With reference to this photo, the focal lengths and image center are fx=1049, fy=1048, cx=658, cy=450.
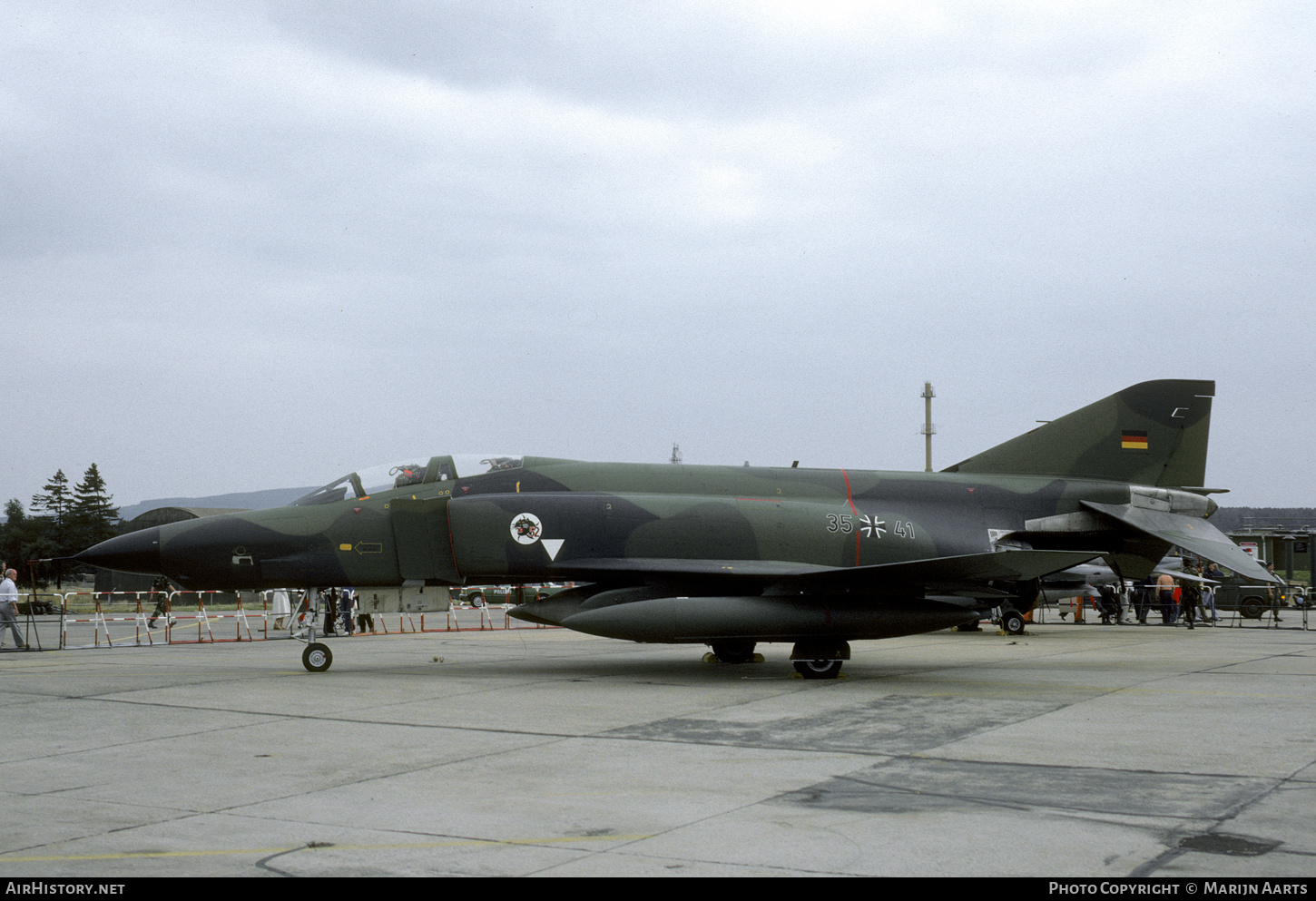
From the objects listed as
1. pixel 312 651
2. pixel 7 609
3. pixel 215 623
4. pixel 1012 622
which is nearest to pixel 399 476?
pixel 312 651

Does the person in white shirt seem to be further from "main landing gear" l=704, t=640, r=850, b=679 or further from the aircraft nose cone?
"main landing gear" l=704, t=640, r=850, b=679

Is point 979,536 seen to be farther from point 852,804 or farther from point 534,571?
point 852,804

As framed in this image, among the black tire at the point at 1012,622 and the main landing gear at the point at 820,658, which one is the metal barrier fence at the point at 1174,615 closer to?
the black tire at the point at 1012,622

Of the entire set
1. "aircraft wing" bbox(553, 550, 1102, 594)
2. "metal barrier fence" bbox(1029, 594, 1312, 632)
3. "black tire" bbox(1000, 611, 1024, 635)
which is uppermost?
"aircraft wing" bbox(553, 550, 1102, 594)

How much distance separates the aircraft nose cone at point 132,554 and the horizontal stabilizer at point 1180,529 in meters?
12.4

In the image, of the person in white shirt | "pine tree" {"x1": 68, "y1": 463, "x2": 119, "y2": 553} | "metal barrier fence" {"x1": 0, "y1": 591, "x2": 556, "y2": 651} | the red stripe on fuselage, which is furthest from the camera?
"pine tree" {"x1": 68, "y1": 463, "x2": 119, "y2": 553}

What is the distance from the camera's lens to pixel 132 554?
1245 centimetres

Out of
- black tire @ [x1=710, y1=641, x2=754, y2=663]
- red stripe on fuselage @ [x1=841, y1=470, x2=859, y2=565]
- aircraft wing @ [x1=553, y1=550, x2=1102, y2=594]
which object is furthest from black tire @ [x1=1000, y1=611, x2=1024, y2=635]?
black tire @ [x1=710, y1=641, x2=754, y2=663]

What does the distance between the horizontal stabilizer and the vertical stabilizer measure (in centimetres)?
63

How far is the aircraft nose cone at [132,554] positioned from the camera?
12.4m

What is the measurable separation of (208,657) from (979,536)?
11681mm

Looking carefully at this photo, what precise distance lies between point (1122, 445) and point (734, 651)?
6.71 metres

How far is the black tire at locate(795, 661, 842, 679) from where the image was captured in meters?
12.5

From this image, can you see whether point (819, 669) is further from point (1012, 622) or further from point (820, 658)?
point (1012, 622)
